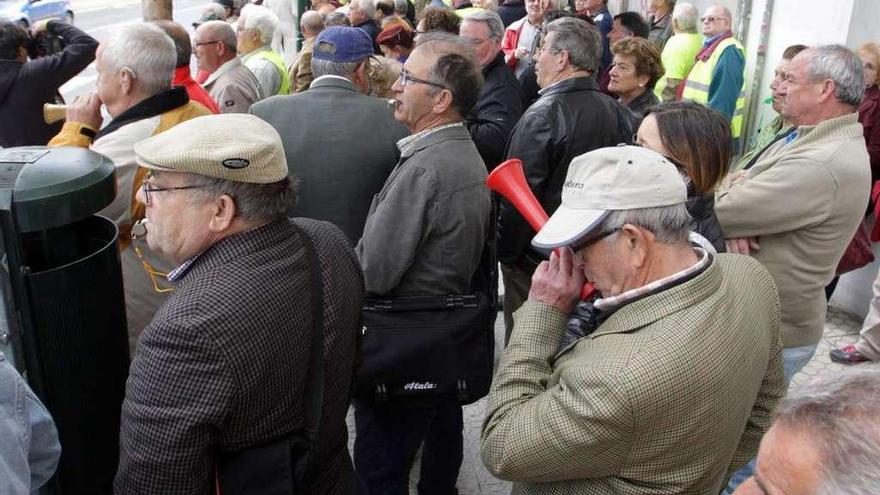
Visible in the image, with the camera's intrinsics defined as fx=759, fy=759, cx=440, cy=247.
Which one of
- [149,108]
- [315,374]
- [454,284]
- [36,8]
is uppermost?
[149,108]

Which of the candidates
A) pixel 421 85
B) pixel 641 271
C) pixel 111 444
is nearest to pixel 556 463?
pixel 641 271

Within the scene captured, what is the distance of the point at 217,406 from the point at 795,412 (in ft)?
3.52

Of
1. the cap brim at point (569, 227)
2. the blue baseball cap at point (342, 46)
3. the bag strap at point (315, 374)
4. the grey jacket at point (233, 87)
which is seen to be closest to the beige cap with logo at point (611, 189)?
the cap brim at point (569, 227)

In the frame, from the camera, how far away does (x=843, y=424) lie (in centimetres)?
102

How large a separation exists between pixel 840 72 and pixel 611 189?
179cm

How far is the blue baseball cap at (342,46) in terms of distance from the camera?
3330 mm

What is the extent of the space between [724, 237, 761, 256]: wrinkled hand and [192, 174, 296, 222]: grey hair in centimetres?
175

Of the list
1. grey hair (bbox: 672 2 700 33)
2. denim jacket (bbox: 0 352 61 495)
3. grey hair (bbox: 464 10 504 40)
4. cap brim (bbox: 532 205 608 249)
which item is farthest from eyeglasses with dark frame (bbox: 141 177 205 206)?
grey hair (bbox: 672 2 700 33)

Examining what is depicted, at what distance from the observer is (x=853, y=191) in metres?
2.72

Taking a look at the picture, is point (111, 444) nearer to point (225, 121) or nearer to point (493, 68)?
point (225, 121)

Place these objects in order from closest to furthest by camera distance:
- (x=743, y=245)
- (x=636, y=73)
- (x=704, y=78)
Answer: (x=743, y=245), (x=636, y=73), (x=704, y=78)

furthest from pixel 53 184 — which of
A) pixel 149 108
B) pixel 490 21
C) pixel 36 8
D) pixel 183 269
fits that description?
pixel 36 8

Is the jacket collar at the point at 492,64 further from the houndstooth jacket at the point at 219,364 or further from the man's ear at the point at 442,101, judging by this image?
the houndstooth jacket at the point at 219,364

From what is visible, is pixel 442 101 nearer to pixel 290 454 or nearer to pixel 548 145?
pixel 548 145
